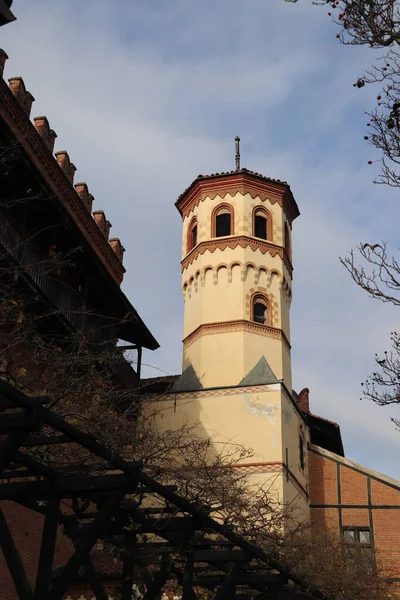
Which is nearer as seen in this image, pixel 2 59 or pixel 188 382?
pixel 2 59

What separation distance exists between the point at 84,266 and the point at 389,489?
1437cm

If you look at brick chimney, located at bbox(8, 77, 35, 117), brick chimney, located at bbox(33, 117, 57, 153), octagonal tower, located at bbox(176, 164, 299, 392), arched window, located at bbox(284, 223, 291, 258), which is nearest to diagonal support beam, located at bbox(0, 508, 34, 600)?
brick chimney, located at bbox(8, 77, 35, 117)

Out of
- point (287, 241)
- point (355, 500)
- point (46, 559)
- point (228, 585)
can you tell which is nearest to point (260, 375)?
point (355, 500)

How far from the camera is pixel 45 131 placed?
2058 cm

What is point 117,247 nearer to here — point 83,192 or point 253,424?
point 83,192

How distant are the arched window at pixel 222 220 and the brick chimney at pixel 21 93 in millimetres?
10452

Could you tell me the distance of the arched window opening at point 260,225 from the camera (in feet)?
94.4

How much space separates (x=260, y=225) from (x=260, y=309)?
131 inches

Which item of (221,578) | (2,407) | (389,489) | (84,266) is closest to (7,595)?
(221,578)

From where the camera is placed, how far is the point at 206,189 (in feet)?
96.0

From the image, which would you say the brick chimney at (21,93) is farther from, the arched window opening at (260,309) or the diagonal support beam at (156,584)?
the diagonal support beam at (156,584)

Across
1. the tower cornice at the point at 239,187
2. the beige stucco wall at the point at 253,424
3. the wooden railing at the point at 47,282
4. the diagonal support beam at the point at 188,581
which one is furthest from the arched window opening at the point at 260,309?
the diagonal support beam at the point at 188,581

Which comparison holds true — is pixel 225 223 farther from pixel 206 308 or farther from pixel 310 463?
pixel 310 463

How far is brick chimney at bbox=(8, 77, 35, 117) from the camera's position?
19.1 m
